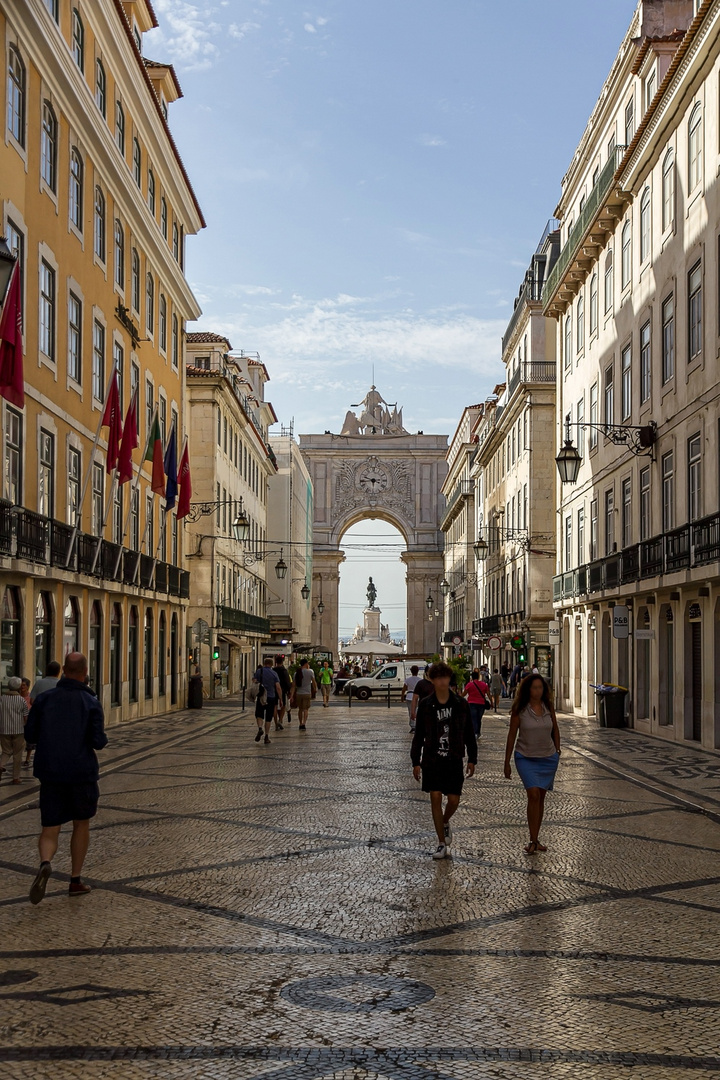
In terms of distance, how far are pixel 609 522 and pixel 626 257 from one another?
7.03m

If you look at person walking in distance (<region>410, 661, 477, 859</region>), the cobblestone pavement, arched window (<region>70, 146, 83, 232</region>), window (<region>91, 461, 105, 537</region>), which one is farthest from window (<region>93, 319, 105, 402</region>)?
person walking in distance (<region>410, 661, 477, 859</region>)

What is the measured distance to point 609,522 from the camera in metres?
34.5

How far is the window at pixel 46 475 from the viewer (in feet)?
74.8

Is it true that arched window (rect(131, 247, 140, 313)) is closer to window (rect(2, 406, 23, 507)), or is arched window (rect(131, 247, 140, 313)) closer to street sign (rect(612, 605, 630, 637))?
window (rect(2, 406, 23, 507))

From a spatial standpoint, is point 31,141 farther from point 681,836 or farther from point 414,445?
point 414,445

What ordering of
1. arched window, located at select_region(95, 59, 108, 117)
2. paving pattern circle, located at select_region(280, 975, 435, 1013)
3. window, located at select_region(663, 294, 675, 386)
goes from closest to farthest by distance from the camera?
1. paving pattern circle, located at select_region(280, 975, 435, 1013)
2. window, located at select_region(663, 294, 675, 386)
3. arched window, located at select_region(95, 59, 108, 117)

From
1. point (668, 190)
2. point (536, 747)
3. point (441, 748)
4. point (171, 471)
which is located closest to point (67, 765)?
point (441, 748)

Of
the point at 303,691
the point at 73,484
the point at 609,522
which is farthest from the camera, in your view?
the point at 609,522

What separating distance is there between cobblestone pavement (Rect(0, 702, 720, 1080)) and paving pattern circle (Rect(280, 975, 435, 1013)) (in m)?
0.02

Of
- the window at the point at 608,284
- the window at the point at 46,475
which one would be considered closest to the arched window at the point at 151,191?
the window at the point at 608,284

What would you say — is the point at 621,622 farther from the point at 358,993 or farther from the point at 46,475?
the point at 358,993

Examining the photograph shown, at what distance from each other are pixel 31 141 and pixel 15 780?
38.0 feet

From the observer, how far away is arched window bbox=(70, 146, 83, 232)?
25859 mm

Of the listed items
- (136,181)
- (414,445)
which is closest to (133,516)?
(136,181)
